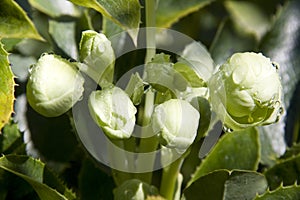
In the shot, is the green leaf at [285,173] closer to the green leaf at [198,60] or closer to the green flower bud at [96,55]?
the green leaf at [198,60]

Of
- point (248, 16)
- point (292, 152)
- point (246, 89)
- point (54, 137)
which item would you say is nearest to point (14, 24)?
point (54, 137)

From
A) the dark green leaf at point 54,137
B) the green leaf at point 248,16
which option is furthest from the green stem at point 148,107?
the green leaf at point 248,16

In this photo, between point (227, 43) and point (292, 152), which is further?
point (227, 43)

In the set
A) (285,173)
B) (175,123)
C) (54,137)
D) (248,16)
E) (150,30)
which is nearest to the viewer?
(175,123)

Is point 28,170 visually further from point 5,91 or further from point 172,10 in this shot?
point 172,10

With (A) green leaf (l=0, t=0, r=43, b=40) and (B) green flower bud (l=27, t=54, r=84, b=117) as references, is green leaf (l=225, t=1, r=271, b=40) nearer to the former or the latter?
(A) green leaf (l=0, t=0, r=43, b=40)

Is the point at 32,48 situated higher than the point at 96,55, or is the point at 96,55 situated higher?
the point at 96,55

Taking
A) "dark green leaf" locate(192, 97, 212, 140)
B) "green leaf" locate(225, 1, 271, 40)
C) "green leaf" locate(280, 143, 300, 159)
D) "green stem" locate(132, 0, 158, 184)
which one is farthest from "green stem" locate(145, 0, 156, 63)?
"green leaf" locate(225, 1, 271, 40)

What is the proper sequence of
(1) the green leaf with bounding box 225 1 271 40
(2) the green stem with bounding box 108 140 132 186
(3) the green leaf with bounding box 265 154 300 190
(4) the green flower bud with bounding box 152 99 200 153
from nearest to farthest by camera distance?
1. (4) the green flower bud with bounding box 152 99 200 153
2. (2) the green stem with bounding box 108 140 132 186
3. (3) the green leaf with bounding box 265 154 300 190
4. (1) the green leaf with bounding box 225 1 271 40
